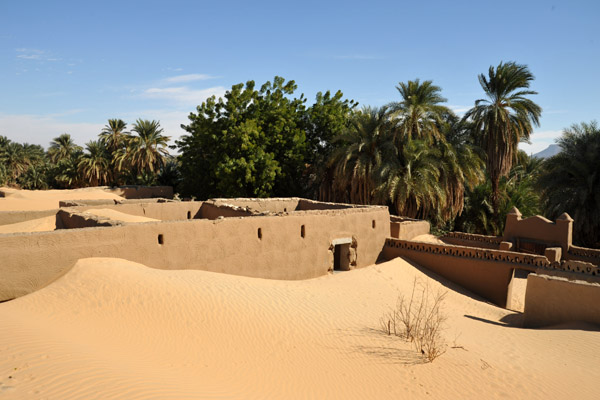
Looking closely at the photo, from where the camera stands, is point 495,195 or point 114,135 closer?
point 495,195

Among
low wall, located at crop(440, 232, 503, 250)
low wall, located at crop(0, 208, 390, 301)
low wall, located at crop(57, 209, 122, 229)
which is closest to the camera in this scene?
low wall, located at crop(0, 208, 390, 301)

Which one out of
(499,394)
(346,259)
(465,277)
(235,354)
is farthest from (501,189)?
(235,354)

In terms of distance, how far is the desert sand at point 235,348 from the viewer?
218 inches

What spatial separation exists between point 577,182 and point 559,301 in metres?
13.3

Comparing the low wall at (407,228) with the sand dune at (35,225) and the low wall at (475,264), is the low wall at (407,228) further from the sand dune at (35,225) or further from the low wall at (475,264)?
the sand dune at (35,225)

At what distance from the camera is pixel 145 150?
35.7 metres

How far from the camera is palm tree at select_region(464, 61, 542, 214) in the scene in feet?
74.1

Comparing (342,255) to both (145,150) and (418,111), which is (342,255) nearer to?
(418,111)

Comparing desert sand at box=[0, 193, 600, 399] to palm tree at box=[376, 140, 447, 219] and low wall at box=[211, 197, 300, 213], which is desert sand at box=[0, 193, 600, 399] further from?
palm tree at box=[376, 140, 447, 219]

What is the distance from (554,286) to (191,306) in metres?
8.82

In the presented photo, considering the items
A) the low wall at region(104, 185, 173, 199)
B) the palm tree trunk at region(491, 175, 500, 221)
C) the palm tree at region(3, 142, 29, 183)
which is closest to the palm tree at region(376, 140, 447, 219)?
the palm tree trunk at region(491, 175, 500, 221)

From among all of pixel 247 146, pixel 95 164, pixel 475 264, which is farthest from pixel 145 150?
pixel 475 264

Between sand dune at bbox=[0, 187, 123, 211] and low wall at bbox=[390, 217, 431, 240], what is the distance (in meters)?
17.9

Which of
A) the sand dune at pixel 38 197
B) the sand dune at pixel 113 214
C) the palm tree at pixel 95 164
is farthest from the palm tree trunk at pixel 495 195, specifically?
the palm tree at pixel 95 164
